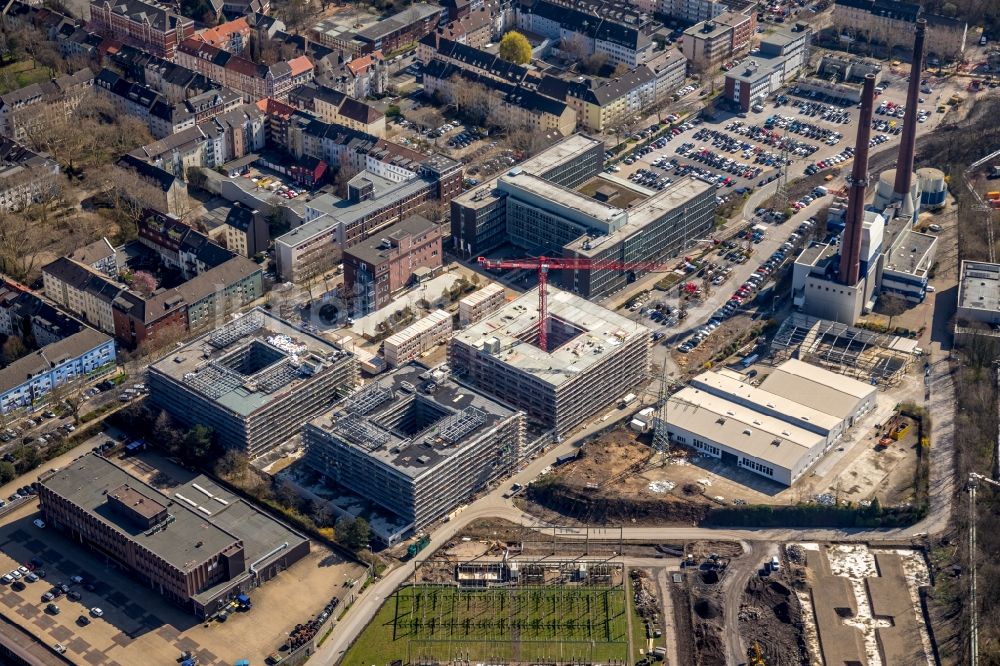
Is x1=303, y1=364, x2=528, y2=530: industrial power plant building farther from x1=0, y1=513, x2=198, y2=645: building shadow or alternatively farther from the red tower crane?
x1=0, y1=513, x2=198, y2=645: building shadow

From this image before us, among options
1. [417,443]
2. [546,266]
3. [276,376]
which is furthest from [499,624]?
[546,266]

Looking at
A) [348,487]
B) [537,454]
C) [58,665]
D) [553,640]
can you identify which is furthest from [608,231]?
[58,665]

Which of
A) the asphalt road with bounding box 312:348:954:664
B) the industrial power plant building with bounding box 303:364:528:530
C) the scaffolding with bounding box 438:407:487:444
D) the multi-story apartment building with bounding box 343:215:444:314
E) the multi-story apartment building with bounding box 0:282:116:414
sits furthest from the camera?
the multi-story apartment building with bounding box 343:215:444:314

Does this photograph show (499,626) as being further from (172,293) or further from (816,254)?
(816,254)

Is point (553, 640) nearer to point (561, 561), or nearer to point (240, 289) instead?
point (561, 561)

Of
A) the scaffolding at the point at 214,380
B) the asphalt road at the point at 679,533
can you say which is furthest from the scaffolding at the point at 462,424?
the scaffolding at the point at 214,380

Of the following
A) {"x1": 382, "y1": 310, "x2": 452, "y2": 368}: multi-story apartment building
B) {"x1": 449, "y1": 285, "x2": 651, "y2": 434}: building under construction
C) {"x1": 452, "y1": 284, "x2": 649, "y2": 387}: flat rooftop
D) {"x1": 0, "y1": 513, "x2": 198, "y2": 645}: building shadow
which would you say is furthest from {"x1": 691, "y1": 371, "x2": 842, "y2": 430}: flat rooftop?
{"x1": 0, "y1": 513, "x2": 198, "y2": 645}: building shadow
